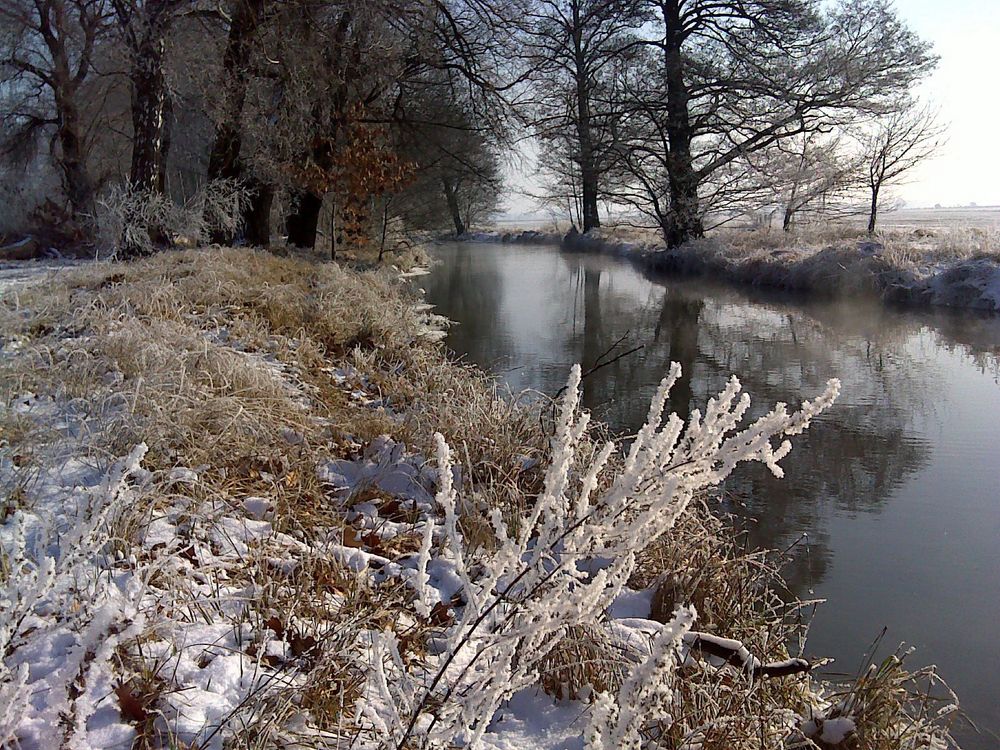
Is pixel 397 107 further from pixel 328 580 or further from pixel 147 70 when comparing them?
pixel 328 580

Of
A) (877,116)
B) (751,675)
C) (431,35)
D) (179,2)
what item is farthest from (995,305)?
(179,2)

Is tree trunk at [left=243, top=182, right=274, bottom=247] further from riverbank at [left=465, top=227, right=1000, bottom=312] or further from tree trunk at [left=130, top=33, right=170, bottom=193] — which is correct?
riverbank at [left=465, top=227, right=1000, bottom=312]

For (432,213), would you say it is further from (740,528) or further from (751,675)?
(751,675)

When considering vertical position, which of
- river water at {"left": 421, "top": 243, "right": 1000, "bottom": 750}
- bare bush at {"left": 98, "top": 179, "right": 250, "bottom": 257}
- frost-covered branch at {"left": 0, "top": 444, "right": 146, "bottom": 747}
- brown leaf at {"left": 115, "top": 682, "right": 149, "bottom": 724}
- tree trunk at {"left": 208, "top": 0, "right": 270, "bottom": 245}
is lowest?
river water at {"left": 421, "top": 243, "right": 1000, "bottom": 750}

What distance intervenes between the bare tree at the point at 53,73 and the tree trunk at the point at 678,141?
13.1 meters

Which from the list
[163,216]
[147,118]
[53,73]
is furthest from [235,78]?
[53,73]

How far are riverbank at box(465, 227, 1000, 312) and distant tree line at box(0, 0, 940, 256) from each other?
6.40ft

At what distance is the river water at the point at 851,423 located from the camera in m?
3.09

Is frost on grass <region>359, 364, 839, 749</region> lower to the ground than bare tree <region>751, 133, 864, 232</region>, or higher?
lower

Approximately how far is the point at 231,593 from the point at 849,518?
3490 millimetres

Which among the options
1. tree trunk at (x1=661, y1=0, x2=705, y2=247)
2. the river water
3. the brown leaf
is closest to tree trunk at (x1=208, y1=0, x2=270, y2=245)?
the river water

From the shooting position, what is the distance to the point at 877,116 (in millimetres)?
16391

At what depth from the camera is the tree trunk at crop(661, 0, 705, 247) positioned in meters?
18.0

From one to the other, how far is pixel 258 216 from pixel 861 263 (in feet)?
34.9
